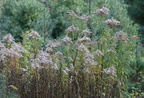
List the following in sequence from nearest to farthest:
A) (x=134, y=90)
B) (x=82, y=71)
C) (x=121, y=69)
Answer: (x=82, y=71) < (x=121, y=69) < (x=134, y=90)

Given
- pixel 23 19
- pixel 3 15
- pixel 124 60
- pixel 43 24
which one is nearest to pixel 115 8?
pixel 43 24

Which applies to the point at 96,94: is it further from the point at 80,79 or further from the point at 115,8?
the point at 115,8

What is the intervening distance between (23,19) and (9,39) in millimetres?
6389

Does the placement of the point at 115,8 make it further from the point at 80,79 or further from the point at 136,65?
the point at 80,79

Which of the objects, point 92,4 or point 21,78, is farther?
point 92,4

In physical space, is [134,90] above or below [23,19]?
below

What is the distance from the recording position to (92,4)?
11.9 meters

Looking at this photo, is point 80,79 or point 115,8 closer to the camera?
point 80,79

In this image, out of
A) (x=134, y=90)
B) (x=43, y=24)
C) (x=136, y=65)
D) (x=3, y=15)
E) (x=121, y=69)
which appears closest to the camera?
(x=121, y=69)

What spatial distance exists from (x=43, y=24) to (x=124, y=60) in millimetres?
6368

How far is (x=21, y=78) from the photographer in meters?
5.23

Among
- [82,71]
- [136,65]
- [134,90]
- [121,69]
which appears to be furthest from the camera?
[136,65]

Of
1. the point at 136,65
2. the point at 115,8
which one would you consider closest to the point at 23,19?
the point at 115,8

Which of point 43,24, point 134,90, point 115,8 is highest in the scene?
point 115,8
